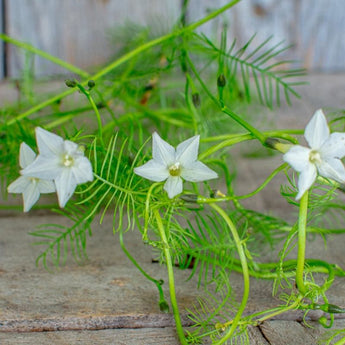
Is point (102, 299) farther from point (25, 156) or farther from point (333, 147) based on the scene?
point (333, 147)

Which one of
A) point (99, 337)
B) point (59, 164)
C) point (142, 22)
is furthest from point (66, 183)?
point (142, 22)

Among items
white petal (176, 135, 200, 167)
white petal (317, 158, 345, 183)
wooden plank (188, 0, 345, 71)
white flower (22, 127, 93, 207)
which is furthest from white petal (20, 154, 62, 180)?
wooden plank (188, 0, 345, 71)

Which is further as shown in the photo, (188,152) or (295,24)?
(295,24)

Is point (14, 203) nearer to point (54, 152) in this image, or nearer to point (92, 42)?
point (92, 42)

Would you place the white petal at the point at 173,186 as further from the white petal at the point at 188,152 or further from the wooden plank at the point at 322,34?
the wooden plank at the point at 322,34

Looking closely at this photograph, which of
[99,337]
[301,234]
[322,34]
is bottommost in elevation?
[99,337]

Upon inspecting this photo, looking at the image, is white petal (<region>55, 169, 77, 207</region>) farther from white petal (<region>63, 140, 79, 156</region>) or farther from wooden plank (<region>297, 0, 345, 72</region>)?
wooden plank (<region>297, 0, 345, 72</region>)
